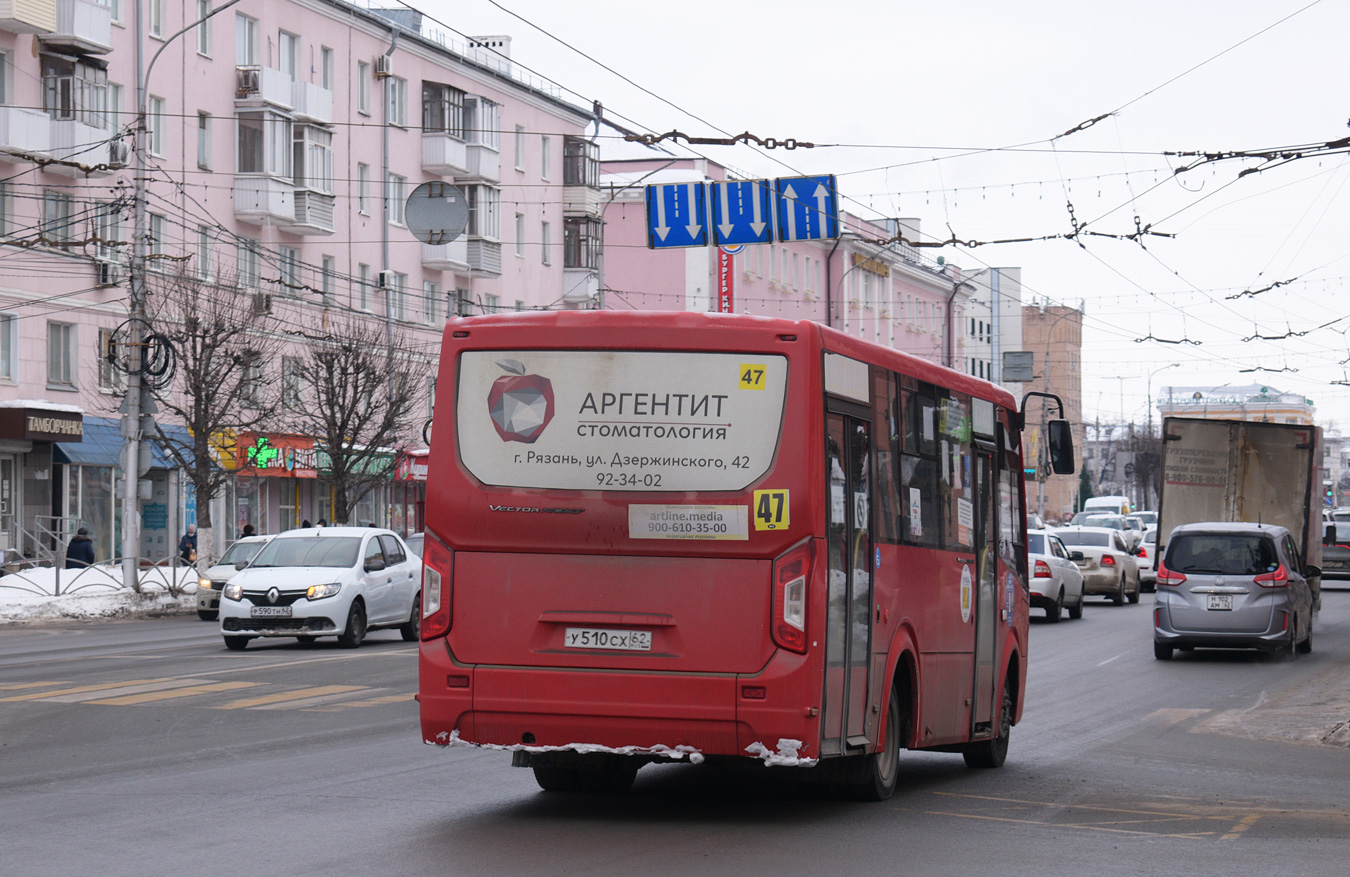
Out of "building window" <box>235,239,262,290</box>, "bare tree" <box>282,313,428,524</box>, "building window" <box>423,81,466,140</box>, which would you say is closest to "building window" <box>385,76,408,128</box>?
"building window" <box>423,81,466,140</box>

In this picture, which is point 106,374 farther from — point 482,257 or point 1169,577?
point 1169,577

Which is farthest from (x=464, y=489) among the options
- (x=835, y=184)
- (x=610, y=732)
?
(x=835, y=184)

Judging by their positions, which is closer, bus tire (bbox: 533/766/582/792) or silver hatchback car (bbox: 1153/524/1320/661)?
bus tire (bbox: 533/766/582/792)

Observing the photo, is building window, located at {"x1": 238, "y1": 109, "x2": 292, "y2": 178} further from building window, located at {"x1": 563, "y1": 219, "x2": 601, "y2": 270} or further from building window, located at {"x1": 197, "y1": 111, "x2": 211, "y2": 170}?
building window, located at {"x1": 563, "y1": 219, "x2": 601, "y2": 270}

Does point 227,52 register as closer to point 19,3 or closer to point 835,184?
point 19,3

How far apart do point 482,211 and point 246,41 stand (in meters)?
12.3

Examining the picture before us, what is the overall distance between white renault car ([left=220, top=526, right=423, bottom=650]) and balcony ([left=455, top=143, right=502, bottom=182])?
117ft

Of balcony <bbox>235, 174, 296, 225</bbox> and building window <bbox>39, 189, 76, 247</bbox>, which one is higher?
balcony <bbox>235, 174, 296, 225</bbox>

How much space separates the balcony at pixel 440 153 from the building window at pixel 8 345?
1897 centimetres

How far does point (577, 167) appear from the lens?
6806 cm

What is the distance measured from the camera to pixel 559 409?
9.74 m

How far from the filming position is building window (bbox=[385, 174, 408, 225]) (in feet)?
187

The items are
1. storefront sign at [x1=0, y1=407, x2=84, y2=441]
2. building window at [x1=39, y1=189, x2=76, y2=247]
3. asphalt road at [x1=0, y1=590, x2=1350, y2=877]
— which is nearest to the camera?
asphalt road at [x1=0, y1=590, x2=1350, y2=877]

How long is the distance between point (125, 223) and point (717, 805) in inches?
1493
